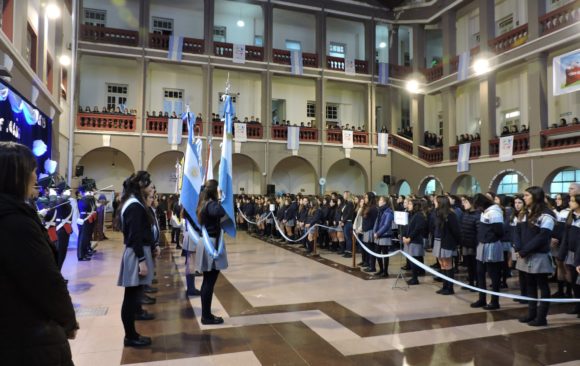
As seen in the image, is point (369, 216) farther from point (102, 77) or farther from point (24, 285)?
point (102, 77)

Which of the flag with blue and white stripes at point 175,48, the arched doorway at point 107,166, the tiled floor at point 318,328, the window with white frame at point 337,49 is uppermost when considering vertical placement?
the window with white frame at point 337,49

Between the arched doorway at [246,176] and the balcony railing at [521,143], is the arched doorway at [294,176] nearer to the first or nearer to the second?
the arched doorway at [246,176]

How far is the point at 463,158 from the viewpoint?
728 inches

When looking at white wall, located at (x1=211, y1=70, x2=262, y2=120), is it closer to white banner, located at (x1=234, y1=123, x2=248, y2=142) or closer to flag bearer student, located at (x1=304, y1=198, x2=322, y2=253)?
white banner, located at (x1=234, y1=123, x2=248, y2=142)

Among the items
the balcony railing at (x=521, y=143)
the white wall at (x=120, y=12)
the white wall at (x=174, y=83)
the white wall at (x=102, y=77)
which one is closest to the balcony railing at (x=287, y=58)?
the white wall at (x=174, y=83)

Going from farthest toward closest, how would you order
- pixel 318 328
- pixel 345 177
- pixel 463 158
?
pixel 345 177, pixel 463 158, pixel 318 328

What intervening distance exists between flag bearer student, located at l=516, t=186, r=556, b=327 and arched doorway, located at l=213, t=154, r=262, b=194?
18068 millimetres

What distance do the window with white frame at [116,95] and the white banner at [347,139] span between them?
40.0 ft

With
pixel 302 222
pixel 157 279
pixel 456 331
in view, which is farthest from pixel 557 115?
pixel 157 279

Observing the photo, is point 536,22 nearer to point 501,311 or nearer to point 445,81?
point 445,81

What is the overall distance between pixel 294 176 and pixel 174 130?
7639 mm

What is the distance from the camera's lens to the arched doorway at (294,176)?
23.5 meters

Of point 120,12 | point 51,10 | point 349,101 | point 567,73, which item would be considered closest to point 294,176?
point 349,101

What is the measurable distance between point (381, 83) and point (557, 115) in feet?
30.1
